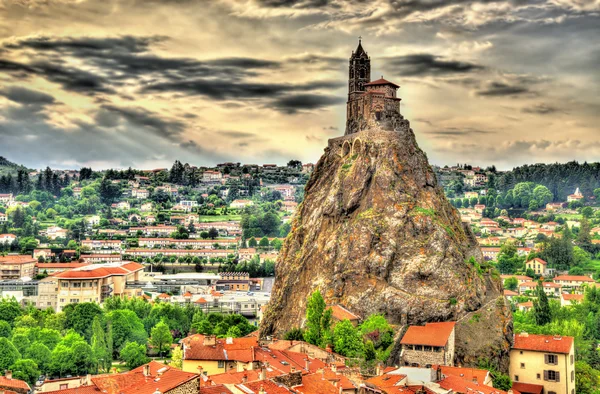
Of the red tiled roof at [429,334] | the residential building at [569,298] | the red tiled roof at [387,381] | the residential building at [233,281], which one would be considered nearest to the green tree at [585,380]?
the red tiled roof at [429,334]

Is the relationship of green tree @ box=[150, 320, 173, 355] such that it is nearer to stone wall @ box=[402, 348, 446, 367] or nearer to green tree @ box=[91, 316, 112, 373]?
green tree @ box=[91, 316, 112, 373]

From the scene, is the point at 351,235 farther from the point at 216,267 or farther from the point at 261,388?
the point at 216,267

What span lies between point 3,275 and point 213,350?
118m

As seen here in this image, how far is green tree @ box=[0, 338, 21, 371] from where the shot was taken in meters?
72.1

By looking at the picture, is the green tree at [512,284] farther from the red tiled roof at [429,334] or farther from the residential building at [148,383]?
the residential building at [148,383]

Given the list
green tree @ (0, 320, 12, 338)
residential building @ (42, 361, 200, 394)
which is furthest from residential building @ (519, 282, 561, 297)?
residential building @ (42, 361, 200, 394)

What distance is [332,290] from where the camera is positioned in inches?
3130

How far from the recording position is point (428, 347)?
213 ft

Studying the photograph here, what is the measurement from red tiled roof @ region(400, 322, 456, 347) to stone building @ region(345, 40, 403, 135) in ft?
99.5

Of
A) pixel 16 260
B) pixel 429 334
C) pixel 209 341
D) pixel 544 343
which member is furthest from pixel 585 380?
pixel 16 260

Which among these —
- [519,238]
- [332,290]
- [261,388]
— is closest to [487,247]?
[519,238]

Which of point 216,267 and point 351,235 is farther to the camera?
point 216,267

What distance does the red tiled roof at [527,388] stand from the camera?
2484 inches

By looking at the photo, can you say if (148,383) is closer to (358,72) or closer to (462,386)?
(462,386)
